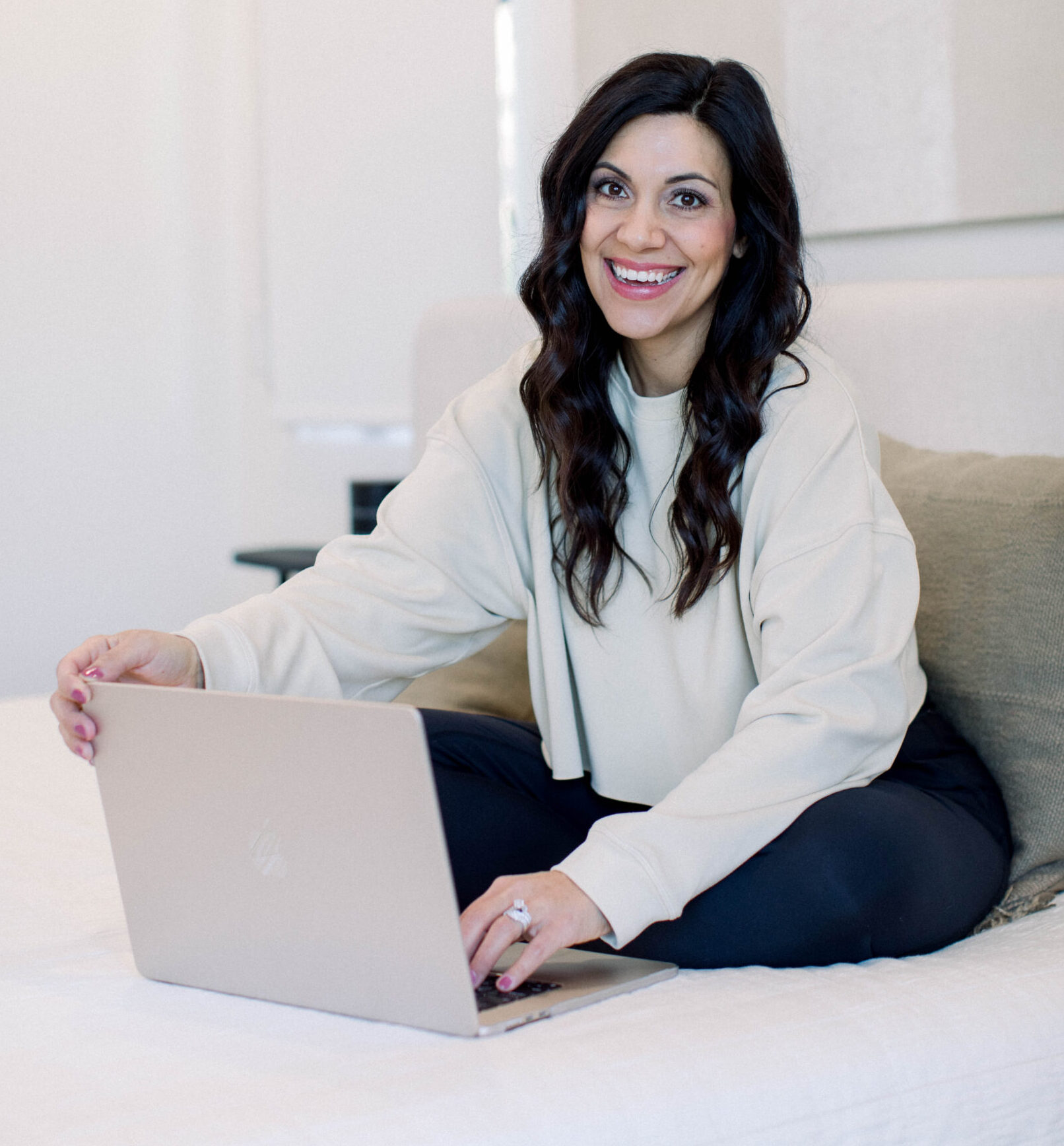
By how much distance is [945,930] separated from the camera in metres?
1.23

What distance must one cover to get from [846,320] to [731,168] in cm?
57

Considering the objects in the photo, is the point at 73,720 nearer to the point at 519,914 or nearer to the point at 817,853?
the point at 519,914

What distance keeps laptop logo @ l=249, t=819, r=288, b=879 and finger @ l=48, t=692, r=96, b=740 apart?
0.62ft

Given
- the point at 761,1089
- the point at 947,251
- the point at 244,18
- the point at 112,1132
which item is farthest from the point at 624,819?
the point at 244,18

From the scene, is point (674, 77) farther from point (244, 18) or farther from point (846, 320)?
point (244, 18)

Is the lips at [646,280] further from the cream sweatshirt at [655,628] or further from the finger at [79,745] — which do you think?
the finger at [79,745]

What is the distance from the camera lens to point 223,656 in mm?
1354

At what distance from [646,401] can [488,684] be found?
0.54 meters

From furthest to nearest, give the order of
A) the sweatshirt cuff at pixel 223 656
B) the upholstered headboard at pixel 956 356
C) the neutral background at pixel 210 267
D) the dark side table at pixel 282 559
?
the neutral background at pixel 210 267 → the dark side table at pixel 282 559 → the upholstered headboard at pixel 956 356 → the sweatshirt cuff at pixel 223 656

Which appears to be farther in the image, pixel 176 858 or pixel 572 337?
pixel 572 337

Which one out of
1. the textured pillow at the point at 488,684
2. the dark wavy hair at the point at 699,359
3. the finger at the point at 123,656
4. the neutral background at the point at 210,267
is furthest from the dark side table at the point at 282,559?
the finger at the point at 123,656

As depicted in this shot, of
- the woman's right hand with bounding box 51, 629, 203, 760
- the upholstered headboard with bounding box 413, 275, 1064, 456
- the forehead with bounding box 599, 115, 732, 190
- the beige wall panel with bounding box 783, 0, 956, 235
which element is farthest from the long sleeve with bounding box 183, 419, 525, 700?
the beige wall panel with bounding box 783, 0, 956, 235

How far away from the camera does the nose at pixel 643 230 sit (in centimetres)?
140

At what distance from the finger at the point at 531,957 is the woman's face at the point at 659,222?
657 mm
